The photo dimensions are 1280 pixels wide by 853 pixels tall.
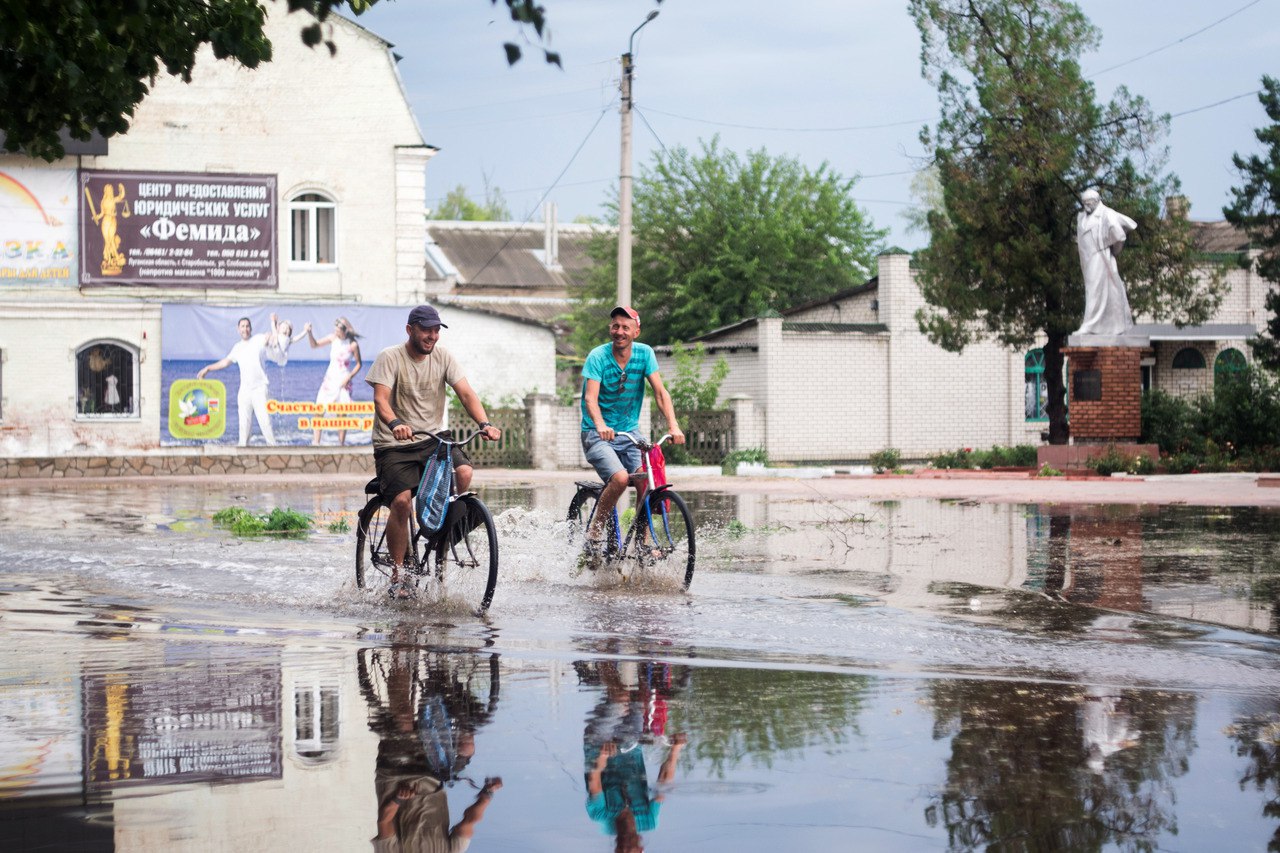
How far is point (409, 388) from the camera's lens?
9.35 metres

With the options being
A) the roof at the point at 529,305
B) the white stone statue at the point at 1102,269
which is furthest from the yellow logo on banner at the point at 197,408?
the roof at the point at 529,305

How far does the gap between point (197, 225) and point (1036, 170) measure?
17.1 metres

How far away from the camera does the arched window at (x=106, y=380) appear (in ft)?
102

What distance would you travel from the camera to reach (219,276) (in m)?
31.8

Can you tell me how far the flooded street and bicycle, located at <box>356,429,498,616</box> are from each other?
0.24m

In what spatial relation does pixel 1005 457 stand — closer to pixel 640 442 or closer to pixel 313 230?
pixel 313 230

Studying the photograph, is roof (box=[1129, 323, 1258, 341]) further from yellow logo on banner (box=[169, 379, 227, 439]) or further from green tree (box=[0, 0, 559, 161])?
green tree (box=[0, 0, 559, 161])

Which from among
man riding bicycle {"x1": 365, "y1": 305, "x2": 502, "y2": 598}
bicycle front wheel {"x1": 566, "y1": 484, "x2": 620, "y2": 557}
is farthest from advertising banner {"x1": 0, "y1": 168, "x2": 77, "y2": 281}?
man riding bicycle {"x1": 365, "y1": 305, "x2": 502, "y2": 598}

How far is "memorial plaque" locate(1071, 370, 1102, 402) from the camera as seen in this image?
25.8 metres

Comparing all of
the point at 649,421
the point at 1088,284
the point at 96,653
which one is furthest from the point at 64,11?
the point at 649,421

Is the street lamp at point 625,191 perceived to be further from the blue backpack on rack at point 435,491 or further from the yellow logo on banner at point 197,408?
the blue backpack on rack at point 435,491

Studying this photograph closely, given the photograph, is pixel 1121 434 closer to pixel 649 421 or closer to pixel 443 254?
pixel 649 421

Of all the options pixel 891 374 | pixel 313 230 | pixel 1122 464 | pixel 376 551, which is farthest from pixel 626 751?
pixel 891 374

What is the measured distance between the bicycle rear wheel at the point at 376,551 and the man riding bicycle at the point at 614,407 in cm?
141
